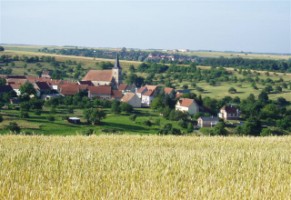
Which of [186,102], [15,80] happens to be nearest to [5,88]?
[15,80]

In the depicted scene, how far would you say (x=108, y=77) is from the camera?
3858 inches

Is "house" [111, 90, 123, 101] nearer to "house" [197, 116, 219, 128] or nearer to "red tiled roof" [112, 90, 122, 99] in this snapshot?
"red tiled roof" [112, 90, 122, 99]

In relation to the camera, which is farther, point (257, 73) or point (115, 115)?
point (257, 73)

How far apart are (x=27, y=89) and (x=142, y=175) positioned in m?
68.3

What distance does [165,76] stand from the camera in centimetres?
11325

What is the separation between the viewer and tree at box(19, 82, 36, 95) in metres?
70.8

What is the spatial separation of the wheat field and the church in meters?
88.3

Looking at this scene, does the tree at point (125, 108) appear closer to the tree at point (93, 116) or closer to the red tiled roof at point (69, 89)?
the tree at point (93, 116)

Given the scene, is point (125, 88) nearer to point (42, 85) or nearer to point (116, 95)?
point (116, 95)

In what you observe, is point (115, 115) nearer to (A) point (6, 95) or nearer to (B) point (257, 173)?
(A) point (6, 95)

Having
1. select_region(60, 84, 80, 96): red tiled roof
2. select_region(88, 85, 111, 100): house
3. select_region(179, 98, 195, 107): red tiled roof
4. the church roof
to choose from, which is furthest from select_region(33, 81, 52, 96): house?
select_region(179, 98, 195, 107): red tiled roof

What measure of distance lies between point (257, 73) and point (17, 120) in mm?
73436

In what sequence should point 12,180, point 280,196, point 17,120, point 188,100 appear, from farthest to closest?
1. point 188,100
2. point 17,120
3. point 12,180
4. point 280,196

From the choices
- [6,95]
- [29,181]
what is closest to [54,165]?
[29,181]
